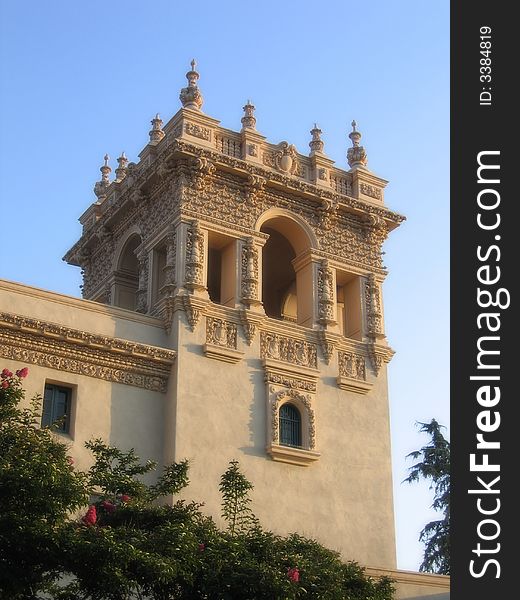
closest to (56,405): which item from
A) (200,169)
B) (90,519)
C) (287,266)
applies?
(90,519)

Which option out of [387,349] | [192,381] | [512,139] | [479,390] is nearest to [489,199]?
[512,139]

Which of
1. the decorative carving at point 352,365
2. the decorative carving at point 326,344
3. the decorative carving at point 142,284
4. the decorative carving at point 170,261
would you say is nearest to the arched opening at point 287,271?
the decorative carving at point 326,344

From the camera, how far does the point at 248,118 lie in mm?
29234

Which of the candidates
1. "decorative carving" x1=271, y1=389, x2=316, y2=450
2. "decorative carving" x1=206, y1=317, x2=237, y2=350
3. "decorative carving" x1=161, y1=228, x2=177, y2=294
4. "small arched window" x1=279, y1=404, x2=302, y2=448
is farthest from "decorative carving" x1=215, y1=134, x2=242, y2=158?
"small arched window" x1=279, y1=404, x2=302, y2=448

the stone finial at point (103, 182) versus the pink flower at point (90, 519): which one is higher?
the stone finial at point (103, 182)

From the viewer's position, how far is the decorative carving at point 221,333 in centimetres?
2606

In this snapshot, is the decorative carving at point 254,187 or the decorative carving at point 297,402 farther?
the decorative carving at point 254,187

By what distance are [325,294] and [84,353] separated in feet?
23.2

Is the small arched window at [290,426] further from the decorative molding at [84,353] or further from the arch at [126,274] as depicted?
the arch at [126,274]

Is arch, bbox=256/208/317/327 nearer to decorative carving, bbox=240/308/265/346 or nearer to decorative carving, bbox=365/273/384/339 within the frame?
decorative carving, bbox=365/273/384/339

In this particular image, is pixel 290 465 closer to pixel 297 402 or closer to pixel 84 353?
pixel 297 402

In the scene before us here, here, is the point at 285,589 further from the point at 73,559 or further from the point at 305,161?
the point at 305,161

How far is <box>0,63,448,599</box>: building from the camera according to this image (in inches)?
963

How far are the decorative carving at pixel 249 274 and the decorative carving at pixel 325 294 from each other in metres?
1.98
